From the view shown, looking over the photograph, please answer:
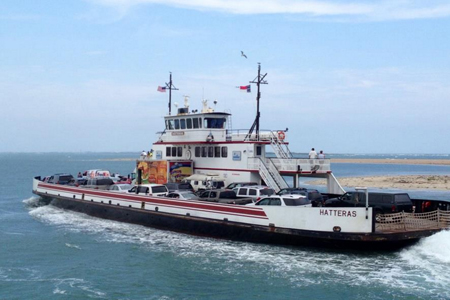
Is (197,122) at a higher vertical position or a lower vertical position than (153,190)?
higher

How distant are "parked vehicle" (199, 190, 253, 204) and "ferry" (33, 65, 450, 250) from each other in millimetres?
786

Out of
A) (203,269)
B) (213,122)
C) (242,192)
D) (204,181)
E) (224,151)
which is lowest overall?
(203,269)

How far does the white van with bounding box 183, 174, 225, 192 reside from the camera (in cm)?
3012

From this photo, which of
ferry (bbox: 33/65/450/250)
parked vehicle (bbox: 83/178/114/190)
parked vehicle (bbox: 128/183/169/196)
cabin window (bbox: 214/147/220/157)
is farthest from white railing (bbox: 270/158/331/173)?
parked vehicle (bbox: 83/178/114/190)

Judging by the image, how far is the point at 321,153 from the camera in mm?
29031

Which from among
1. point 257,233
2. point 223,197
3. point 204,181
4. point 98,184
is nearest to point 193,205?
point 223,197

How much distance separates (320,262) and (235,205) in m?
5.29

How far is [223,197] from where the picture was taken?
24.8 meters

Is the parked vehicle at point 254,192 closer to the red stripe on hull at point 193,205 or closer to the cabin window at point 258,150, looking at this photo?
the red stripe on hull at point 193,205

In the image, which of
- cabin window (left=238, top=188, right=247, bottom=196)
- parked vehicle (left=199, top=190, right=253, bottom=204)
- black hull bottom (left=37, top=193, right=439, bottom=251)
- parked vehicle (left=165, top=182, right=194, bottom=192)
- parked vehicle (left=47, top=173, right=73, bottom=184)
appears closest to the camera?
black hull bottom (left=37, top=193, right=439, bottom=251)

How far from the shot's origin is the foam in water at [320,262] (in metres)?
16.6

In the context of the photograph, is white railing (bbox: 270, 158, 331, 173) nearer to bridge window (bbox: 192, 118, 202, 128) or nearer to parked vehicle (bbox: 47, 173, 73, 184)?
bridge window (bbox: 192, 118, 202, 128)

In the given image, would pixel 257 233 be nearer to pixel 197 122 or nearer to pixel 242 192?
pixel 242 192

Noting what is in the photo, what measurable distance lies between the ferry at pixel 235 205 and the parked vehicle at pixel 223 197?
79 centimetres
